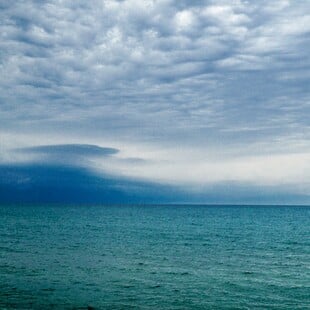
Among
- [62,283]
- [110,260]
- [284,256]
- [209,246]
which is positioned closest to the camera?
[62,283]

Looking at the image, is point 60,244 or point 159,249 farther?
point 60,244

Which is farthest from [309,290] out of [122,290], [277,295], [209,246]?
[209,246]

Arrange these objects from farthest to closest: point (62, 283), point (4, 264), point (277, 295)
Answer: point (4, 264) < point (62, 283) < point (277, 295)

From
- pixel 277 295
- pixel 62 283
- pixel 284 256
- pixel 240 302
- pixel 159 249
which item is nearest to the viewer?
pixel 240 302

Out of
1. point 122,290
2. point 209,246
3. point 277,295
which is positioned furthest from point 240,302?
point 209,246

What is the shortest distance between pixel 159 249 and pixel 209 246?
9339mm

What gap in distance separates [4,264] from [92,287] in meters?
14.4

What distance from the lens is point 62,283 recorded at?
34.3 meters

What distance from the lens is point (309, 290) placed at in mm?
32562

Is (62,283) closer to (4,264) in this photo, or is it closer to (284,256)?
(4,264)

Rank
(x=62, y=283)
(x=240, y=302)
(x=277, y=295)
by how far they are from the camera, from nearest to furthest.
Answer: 1. (x=240, y=302)
2. (x=277, y=295)
3. (x=62, y=283)

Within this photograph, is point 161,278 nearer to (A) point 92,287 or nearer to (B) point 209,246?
(A) point 92,287

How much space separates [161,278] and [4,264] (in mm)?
17928

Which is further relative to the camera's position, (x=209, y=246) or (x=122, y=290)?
(x=209, y=246)
